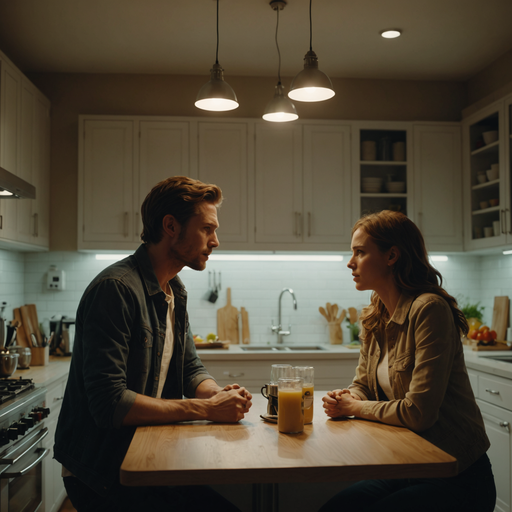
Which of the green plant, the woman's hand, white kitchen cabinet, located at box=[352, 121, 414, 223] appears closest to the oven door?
the woman's hand

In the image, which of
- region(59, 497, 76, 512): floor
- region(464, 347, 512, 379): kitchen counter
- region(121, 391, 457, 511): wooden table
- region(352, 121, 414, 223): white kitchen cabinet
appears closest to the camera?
region(121, 391, 457, 511): wooden table

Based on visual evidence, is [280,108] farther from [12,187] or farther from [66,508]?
[66,508]

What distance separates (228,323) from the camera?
436 centimetres

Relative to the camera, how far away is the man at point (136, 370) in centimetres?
151

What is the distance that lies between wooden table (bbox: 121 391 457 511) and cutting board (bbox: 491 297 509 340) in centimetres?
285

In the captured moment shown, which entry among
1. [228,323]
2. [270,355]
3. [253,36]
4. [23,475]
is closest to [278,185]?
[253,36]

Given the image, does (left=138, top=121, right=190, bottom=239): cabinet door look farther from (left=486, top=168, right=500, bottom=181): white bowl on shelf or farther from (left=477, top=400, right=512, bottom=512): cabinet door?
(left=477, top=400, right=512, bottom=512): cabinet door

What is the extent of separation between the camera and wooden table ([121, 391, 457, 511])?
1.25 m

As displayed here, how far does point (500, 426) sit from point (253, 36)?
2.90 m

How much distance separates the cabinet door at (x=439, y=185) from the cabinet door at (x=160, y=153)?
182 cm

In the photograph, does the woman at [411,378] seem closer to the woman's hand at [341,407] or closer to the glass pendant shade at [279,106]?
the woman's hand at [341,407]

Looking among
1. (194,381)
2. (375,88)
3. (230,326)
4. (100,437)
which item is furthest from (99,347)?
(375,88)

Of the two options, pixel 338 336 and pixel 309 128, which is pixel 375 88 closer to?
pixel 309 128

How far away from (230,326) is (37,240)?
1.60 meters
